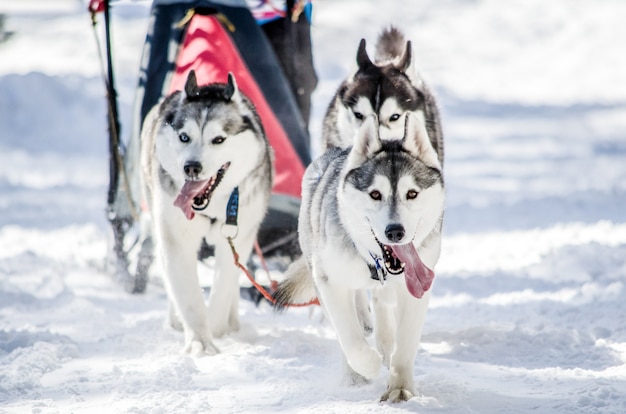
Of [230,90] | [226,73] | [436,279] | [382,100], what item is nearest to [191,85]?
[230,90]

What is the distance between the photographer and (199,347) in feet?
12.2

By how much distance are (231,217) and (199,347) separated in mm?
592

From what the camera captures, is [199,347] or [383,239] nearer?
[383,239]

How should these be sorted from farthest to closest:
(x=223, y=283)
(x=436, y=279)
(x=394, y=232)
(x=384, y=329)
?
(x=436, y=279), (x=223, y=283), (x=384, y=329), (x=394, y=232)

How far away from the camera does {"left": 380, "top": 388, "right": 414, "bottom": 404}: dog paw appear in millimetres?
2807

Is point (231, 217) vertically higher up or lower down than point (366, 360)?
higher up

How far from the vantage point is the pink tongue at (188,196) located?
3.65 meters

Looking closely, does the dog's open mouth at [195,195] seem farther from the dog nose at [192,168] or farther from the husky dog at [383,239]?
the husky dog at [383,239]

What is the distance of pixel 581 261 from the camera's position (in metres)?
5.00

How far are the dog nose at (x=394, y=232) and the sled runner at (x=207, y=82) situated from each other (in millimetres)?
2136

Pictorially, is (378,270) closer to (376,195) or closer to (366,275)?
(366,275)

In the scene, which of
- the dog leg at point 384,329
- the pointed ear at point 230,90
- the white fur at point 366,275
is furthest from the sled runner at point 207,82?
the white fur at point 366,275

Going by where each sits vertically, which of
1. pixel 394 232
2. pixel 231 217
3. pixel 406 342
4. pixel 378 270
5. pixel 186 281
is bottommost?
pixel 406 342

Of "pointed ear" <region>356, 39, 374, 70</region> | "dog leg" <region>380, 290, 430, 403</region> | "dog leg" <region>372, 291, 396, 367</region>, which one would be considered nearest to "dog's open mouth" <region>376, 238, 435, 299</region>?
"dog leg" <region>380, 290, 430, 403</region>
